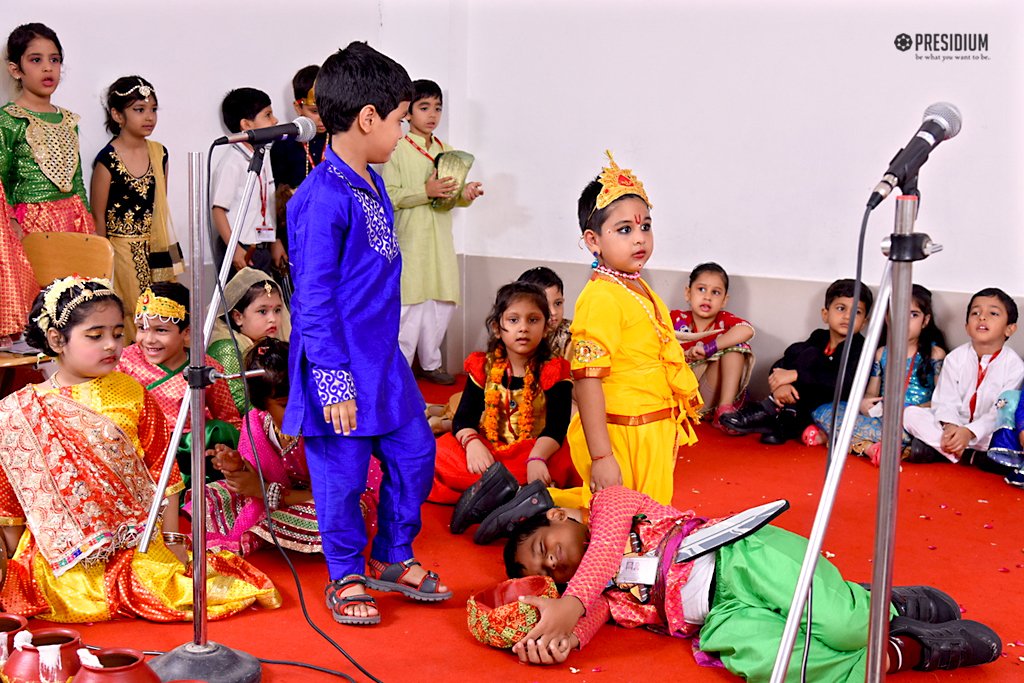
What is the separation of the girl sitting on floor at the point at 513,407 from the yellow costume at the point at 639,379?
546mm

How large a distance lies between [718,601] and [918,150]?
1.34m

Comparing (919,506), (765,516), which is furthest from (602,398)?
(919,506)

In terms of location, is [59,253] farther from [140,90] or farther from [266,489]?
[266,489]

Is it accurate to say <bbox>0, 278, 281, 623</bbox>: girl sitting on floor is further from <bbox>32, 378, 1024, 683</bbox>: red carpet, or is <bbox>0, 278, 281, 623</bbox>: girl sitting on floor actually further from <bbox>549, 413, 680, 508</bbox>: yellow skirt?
<bbox>549, 413, 680, 508</bbox>: yellow skirt

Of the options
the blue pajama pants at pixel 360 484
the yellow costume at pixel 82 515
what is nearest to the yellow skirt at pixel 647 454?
the blue pajama pants at pixel 360 484

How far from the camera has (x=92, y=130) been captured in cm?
440

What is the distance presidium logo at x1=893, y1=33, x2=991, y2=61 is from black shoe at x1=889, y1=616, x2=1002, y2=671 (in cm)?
290

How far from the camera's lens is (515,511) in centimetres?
328

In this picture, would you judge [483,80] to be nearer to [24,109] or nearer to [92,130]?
[92,130]

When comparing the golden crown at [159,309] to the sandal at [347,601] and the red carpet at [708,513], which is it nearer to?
the red carpet at [708,513]

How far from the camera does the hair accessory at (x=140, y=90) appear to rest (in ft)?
14.2

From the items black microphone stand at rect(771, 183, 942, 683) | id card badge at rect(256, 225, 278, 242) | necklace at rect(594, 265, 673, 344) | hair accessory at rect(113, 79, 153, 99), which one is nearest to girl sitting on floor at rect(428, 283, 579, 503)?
necklace at rect(594, 265, 673, 344)

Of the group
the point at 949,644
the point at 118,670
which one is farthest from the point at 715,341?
the point at 118,670

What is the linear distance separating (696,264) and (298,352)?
304 cm
